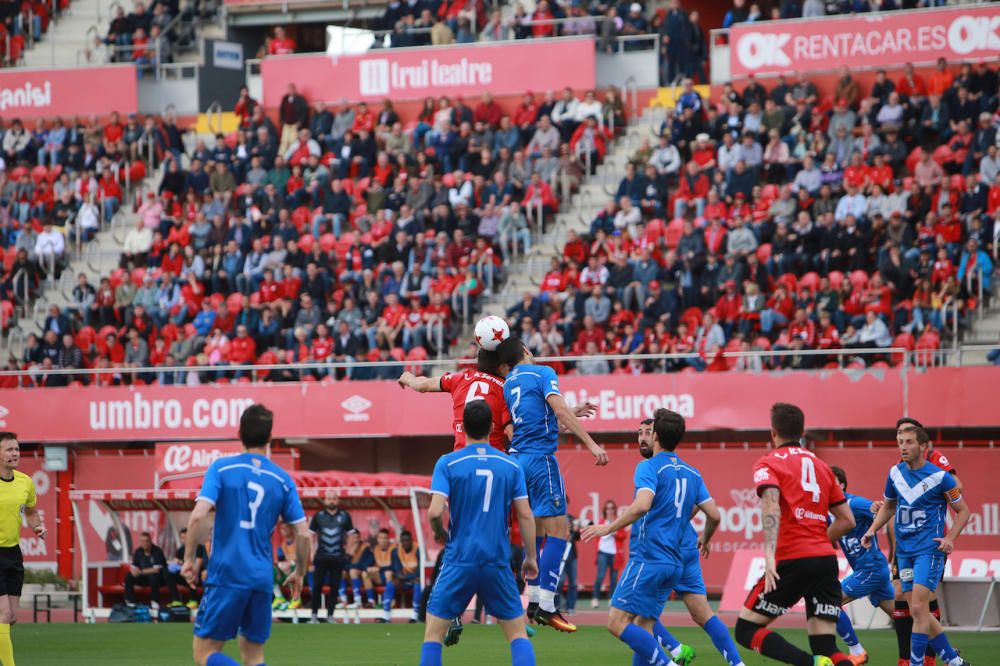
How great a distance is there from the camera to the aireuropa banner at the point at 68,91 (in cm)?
3919

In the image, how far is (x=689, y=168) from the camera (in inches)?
1203

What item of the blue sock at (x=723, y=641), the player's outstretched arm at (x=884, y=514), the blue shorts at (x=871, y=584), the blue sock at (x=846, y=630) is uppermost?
the player's outstretched arm at (x=884, y=514)

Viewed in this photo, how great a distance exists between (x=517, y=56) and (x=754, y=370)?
12422 mm

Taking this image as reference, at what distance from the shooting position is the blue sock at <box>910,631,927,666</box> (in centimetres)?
1343

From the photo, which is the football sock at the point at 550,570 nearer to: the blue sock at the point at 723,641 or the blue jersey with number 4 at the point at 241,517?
the blue sock at the point at 723,641

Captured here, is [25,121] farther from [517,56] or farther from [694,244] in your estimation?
[694,244]

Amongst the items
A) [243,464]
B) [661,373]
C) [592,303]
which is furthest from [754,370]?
[243,464]

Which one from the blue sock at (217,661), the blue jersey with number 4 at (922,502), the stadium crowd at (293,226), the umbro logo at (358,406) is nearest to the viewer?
the blue sock at (217,661)

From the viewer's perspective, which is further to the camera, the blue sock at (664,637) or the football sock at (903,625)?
the football sock at (903,625)

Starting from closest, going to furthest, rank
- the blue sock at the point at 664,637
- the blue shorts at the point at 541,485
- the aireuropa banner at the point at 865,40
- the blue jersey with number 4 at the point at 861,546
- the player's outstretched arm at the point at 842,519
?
1. the player's outstretched arm at the point at 842,519
2. the blue shorts at the point at 541,485
3. the blue sock at the point at 664,637
4. the blue jersey with number 4 at the point at 861,546
5. the aireuropa banner at the point at 865,40

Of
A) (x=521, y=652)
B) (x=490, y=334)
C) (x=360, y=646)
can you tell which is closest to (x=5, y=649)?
(x=490, y=334)

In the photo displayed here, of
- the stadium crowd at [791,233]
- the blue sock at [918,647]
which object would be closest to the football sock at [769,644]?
the blue sock at [918,647]

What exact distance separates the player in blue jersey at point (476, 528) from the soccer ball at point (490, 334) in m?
1.91

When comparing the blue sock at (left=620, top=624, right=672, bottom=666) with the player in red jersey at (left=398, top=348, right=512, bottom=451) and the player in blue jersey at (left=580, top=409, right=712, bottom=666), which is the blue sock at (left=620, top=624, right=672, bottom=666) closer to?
the player in blue jersey at (left=580, top=409, right=712, bottom=666)
